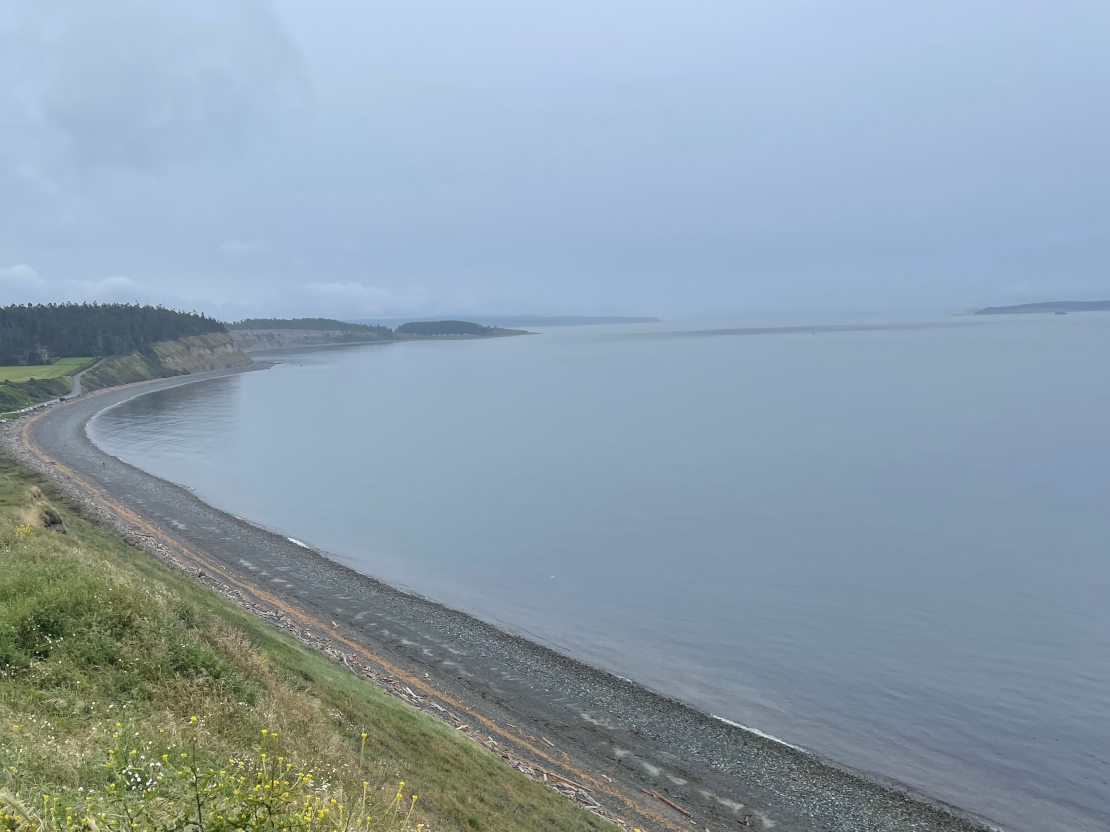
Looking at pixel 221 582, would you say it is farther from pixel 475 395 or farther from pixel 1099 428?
pixel 475 395

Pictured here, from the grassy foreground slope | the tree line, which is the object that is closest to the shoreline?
the grassy foreground slope

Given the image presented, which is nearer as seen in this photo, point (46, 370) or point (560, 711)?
point (560, 711)

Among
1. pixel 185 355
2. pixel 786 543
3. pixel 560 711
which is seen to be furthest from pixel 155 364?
pixel 560 711

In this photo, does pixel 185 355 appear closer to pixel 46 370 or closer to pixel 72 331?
pixel 72 331

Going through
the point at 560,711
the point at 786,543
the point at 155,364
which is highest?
the point at 155,364

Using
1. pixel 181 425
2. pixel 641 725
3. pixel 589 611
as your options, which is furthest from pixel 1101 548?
pixel 181 425

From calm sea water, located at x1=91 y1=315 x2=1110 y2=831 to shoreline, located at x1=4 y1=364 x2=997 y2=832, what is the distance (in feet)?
5.69

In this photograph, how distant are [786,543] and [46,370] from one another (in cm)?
15564

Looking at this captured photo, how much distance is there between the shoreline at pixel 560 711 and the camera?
821 inches

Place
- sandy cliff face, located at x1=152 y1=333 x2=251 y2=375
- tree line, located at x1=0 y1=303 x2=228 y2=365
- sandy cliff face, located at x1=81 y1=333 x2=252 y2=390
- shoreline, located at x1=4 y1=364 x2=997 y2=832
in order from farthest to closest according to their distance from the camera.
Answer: sandy cliff face, located at x1=152 y1=333 x2=251 y2=375 < tree line, located at x1=0 y1=303 x2=228 y2=365 < sandy cliff face, located at x1=81 y1=333 x2=252 y2=390 < shoreline, located at x1=4 y1=364 x2=997 y2=832

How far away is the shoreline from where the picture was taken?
20844 millimetres

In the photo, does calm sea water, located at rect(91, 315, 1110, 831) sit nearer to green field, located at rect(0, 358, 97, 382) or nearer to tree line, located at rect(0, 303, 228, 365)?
green field, located at rect(0, 358, 97, 382)

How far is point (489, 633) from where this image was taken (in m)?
33.2

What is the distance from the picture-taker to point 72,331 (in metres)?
163
